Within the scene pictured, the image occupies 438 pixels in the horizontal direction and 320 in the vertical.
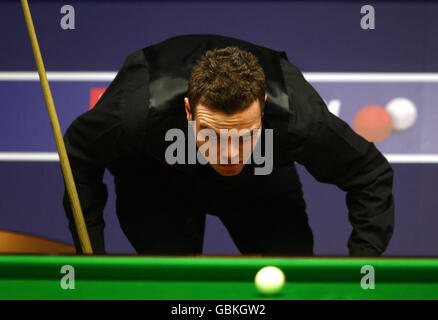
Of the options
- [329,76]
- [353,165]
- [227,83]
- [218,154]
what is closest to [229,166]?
[218,154]

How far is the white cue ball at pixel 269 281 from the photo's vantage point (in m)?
1.43

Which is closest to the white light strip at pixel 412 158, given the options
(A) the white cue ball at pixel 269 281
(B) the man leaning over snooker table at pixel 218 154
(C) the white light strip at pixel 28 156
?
(B) the man leaning over snooker table at pixel 218 154

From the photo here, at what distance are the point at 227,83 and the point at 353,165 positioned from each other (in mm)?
554

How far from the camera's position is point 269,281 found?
1.44m

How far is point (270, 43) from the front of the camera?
12.6 ft

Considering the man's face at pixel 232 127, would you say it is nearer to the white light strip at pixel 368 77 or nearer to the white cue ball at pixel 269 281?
the white cue ball at pixel 269 281

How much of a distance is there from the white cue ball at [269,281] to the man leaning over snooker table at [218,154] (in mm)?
590

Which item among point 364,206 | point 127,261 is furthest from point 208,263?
point 364,206

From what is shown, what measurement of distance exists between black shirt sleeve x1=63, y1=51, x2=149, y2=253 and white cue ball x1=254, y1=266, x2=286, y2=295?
0.86 metres

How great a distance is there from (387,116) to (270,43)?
0.87 metres

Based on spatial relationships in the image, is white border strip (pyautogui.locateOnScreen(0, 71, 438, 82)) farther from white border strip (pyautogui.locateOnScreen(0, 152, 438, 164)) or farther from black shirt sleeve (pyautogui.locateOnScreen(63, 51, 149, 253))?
black shirt sleeve (pyautogui.locateOnScreen(63, 51, 149, 253))

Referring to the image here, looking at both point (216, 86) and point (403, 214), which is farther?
point (403, 214)

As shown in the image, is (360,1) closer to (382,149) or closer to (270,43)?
(270,43)

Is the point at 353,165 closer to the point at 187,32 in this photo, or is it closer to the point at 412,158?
the point at 412,158
